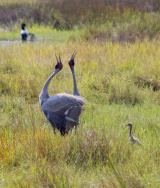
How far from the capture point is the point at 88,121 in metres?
8.67

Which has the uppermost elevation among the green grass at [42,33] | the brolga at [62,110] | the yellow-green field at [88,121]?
the brolga at [62,110]

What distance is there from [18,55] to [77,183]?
9130 millimetres

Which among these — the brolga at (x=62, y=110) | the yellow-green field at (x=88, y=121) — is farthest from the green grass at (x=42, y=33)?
the brolga at (x=62, y=110)

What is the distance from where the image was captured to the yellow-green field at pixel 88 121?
5.74m

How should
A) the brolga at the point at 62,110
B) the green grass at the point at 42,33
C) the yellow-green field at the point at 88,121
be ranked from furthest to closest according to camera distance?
the green grass at the point at 42,33, the brolga at the point at 62,110, the yellow-green field at the point at 88,121

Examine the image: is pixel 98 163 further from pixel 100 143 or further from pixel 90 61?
pixel 90 61

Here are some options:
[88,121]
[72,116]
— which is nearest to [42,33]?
[88,121]

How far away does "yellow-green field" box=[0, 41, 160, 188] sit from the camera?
574 centimetres

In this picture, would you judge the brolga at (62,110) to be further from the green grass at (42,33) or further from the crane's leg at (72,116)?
the green grass at (42,33)

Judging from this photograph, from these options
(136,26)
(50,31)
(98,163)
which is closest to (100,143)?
(98,163)

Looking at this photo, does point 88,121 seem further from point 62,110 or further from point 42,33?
point 42,33

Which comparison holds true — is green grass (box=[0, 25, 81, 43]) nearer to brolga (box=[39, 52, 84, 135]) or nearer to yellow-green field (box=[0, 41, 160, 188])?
yellow-green field (box=[0, 41, 160, 188])

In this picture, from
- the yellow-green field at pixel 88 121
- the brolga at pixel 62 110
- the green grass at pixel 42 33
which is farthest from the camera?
the green grass at pixel 42 33

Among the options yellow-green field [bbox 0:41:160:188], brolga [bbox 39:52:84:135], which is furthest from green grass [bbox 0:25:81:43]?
brolga [bbox 39:52:84:135]
